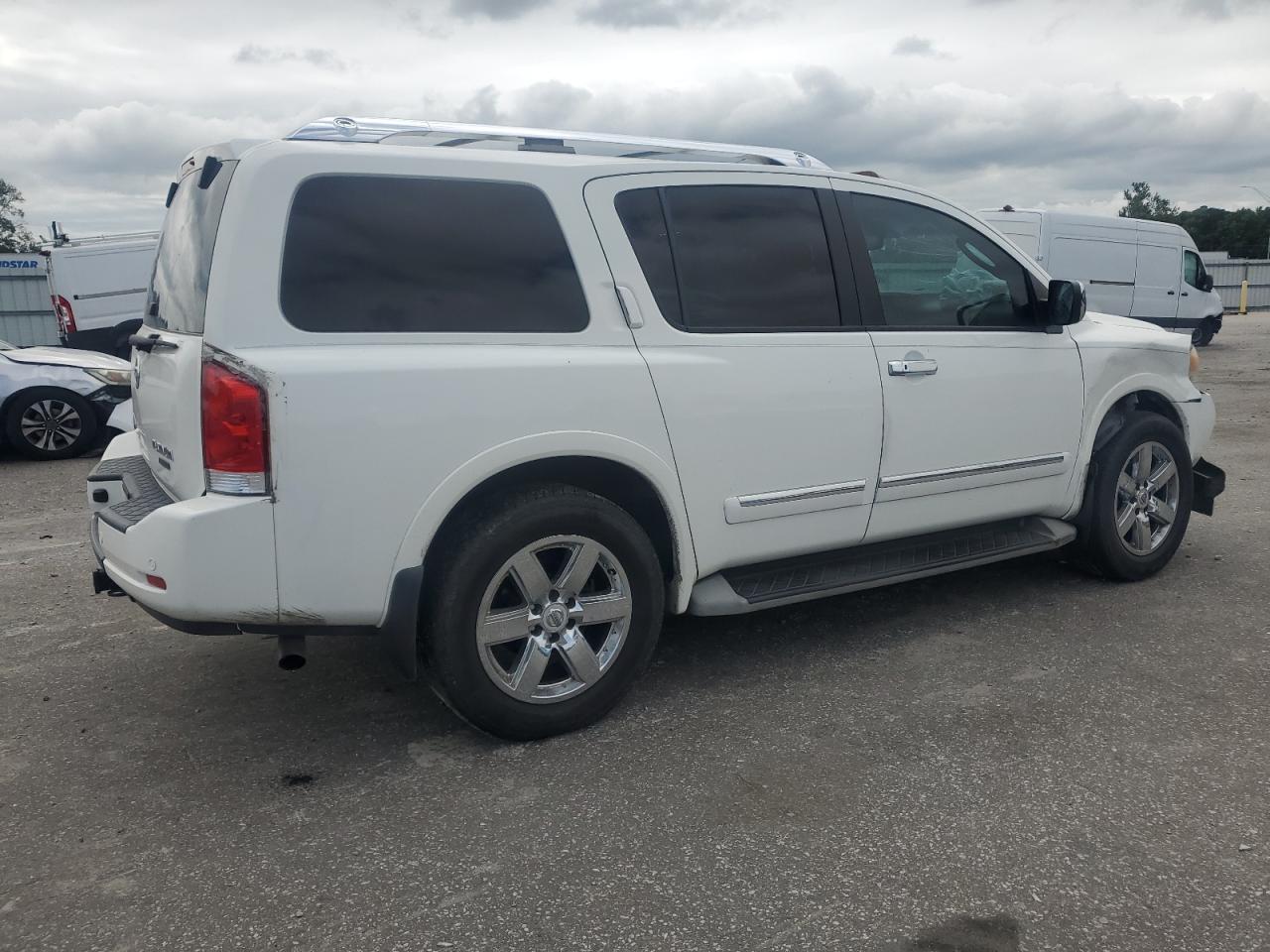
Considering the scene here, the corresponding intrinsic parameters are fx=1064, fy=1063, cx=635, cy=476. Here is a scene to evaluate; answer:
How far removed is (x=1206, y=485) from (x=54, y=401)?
9084 mm

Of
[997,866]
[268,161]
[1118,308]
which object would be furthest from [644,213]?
[1118,308]

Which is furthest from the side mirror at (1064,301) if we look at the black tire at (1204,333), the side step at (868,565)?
the black tire at (1204,333)

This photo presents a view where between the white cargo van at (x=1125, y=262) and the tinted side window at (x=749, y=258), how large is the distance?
13.8 metres

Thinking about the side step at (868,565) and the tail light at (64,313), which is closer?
the side step at (868,565)

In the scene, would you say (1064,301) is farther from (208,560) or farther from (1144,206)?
(1144,206)

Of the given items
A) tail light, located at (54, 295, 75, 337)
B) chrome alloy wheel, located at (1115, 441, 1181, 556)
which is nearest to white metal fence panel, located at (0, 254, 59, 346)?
tail light, located at (54, 295, 75, 337)

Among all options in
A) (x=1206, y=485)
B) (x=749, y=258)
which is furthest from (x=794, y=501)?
(x=1206, y=485)

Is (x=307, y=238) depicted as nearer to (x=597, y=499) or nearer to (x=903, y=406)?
(x=597, y=499)

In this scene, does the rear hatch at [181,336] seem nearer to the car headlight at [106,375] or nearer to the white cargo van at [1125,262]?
the car headlight at [106,375]

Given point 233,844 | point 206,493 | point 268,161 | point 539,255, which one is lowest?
point 233,844

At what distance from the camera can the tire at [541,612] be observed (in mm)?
3170

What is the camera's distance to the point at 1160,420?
4.91m

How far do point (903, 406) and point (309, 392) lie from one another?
2206 mm

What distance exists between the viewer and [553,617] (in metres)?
3.35
